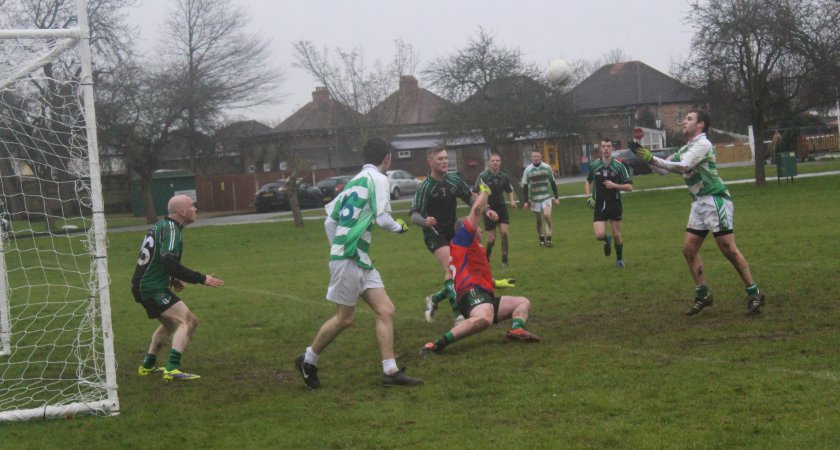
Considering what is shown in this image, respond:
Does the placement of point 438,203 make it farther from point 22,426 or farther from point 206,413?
point 22,426

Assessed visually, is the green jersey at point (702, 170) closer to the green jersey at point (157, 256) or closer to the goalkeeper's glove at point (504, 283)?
the goalkeeper's glove at point (504, 283)

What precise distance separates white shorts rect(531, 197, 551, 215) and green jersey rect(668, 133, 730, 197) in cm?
923

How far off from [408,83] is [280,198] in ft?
37.5

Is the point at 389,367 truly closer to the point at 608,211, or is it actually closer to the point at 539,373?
the point at 539,373

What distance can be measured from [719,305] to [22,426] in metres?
7.24

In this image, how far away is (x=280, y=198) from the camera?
44.9 metres

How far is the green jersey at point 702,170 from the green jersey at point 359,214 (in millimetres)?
3604

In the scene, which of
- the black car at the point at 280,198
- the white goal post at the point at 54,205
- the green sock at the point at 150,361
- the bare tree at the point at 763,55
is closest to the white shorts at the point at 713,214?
the green sock at the point at 150,361

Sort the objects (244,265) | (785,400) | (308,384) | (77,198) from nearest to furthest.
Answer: (785,400), (308,384), (77,198), (244,265)

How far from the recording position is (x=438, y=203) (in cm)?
1086

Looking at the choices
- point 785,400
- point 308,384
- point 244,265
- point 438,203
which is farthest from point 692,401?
A: point 244,265

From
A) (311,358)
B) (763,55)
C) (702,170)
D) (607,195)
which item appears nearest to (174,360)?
(311,358)

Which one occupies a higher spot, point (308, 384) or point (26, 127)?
point (26, 127)

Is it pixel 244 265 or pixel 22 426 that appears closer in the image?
pixel 22 426
